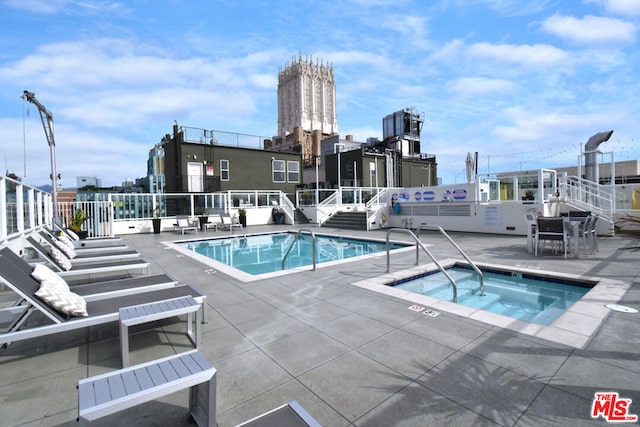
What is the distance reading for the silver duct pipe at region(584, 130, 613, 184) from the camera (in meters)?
13.7

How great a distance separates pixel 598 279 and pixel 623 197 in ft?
32.4

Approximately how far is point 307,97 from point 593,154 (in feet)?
257

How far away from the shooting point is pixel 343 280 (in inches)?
210

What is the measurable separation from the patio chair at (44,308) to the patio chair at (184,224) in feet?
36.9

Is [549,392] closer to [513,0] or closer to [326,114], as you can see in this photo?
[513,0]

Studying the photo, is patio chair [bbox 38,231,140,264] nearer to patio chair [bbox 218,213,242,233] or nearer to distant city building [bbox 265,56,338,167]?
patio chair [bbox 218,213,242,233]

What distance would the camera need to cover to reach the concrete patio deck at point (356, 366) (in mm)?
2018

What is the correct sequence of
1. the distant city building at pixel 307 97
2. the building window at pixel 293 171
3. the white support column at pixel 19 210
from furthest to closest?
the distant city building at pixel 307 97 → the building window at pixel 293 171 → the white support column at pixel 19 210

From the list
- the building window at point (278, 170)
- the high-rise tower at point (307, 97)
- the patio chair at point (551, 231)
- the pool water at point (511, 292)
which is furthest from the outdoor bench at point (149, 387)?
the high-rise tower at point (307, 97)

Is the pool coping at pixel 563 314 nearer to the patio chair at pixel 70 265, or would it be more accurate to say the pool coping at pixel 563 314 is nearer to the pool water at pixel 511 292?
the pool water at pixel 511 292

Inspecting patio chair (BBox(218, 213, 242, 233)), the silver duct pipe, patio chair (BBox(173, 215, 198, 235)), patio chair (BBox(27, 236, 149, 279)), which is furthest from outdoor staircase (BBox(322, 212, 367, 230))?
patio chair (BBox(27, 236, 149, 279))

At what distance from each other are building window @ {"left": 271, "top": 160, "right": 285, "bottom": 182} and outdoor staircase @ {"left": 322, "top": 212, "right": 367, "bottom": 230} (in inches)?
296

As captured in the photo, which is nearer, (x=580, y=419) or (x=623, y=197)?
(x=580, y=419)

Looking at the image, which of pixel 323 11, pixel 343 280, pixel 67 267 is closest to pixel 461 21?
pixel 323 11
